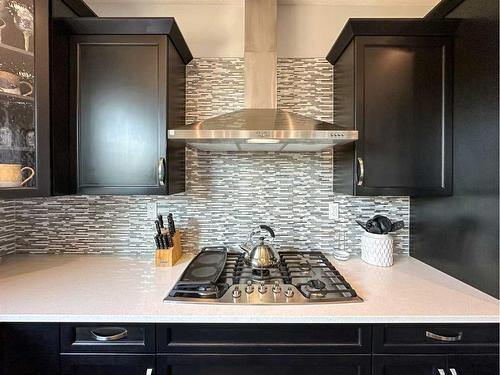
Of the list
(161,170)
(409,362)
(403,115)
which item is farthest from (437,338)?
(161,170)

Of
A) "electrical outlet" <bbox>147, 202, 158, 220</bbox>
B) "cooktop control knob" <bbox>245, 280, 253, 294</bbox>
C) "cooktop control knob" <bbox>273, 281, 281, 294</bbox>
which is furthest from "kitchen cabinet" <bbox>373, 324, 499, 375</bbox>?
"electrical outlet" <bbox>147, 202, 158, 220</bbox>

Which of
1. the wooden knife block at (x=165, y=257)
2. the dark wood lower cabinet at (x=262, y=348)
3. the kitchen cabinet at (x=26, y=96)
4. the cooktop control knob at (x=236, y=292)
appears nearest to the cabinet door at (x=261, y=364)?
the dark wood lower cabinet at (x=262, y=348)

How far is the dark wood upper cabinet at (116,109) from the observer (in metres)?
1.35

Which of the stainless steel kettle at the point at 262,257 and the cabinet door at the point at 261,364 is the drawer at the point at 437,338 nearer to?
the cabinet door at the point at 261,364

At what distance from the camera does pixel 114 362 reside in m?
1.04

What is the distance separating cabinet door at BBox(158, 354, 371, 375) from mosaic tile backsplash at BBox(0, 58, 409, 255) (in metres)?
0.77

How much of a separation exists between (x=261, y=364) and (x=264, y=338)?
0.34 ft

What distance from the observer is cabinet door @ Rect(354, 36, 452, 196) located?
136 centimetres

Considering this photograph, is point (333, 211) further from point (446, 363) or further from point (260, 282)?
point (446, 363)

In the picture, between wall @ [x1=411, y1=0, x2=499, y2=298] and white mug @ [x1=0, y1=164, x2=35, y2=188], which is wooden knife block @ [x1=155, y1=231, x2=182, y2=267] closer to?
white mug @ [x1=0, y1=164, x2=35, y2=188]

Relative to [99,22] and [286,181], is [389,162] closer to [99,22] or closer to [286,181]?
[286,181]

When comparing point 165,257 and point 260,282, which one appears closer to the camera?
point 260,282

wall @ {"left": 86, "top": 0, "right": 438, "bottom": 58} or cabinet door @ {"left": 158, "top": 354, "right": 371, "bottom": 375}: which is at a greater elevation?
wall @ {"left": 86, "top": 0, "right": 438, "bottom": 58}

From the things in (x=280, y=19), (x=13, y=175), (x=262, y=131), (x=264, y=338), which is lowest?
(x=264, y=338)
